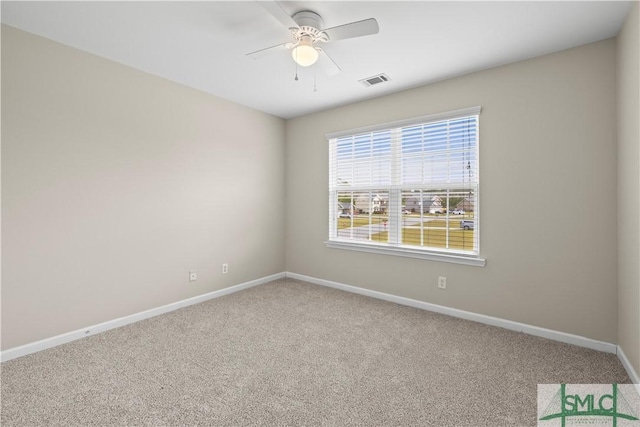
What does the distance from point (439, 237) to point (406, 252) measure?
0.41m

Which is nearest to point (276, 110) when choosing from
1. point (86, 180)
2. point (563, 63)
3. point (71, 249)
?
point (86, 180)

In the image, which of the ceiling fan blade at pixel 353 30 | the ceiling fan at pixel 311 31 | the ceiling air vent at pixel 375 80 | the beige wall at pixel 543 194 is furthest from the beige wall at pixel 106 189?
the beige wall at pixel 543 194

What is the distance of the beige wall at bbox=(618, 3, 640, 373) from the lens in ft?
A: 6.27

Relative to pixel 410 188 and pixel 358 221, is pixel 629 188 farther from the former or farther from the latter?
pixel 358 221

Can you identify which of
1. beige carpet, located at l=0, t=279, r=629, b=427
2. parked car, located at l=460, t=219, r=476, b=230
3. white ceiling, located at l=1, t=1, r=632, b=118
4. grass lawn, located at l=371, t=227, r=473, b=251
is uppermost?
white ceiling, located at l=1, t=1, r=632, b=118

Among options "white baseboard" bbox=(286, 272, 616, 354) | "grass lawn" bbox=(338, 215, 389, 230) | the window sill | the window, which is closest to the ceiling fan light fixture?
the window

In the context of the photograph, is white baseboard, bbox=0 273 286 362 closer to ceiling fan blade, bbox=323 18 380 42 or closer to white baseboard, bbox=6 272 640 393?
white baseboard, bbox=6 272 640 393

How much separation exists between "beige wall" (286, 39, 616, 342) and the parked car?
0.11 meters

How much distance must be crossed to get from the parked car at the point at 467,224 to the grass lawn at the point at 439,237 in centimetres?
4

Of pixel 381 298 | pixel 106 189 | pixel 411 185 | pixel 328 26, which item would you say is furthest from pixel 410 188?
pixel 106 189

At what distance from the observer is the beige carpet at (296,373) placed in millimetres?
1690

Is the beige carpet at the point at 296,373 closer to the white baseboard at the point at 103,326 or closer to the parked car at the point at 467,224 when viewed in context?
the white baseboard at the point at 103,326

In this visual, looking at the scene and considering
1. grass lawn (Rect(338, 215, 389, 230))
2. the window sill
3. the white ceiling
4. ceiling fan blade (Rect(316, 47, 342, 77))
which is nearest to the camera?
the white ceiling

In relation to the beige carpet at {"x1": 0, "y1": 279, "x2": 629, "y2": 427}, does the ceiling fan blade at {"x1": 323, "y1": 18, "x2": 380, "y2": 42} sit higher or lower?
higher
